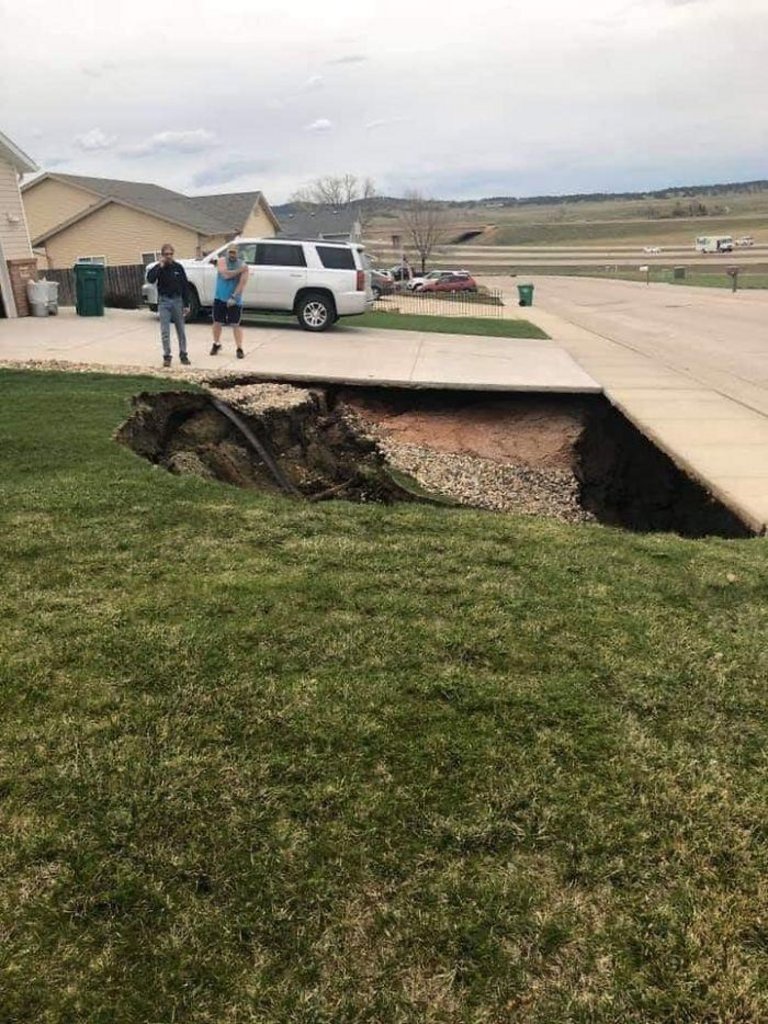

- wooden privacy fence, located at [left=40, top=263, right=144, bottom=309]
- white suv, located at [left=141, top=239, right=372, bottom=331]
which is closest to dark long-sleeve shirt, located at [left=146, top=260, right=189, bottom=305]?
white suv, located at [left=141, top=239, right=372, bottom=331]

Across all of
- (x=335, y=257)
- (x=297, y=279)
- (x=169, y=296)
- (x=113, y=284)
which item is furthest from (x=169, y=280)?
(x=113, y=284)

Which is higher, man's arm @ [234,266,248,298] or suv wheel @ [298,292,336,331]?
man's arm @ [234,266,248,298]

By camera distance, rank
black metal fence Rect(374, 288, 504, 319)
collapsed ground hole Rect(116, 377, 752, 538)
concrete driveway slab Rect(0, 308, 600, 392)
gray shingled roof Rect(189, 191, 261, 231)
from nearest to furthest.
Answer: collapsed ground hole Rect(116, 377, 752, 538) → concrete driveway slab Rect(0, 308, 600, 392) → black metal fence Rect(374, 288, 504, 319) → gray shingled roof Rect(189, 191, 261, 231)

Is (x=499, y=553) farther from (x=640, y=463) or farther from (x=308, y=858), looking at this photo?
(x=640, y=463)

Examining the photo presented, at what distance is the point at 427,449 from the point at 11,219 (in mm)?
13080

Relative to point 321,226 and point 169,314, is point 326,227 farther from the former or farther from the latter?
point 169,314

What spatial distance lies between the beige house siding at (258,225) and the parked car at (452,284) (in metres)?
9.59

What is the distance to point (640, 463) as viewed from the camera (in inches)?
374

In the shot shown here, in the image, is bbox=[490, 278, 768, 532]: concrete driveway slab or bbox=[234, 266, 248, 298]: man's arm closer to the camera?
bbox=[490, 278, 768, 532]: concrete driveway slab

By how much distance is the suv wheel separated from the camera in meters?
16.7

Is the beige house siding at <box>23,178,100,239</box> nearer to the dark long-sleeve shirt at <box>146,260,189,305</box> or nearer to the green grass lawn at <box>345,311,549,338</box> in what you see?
the green grass lawn at <box>345,311,549,338</box>

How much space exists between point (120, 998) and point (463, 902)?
104 centimetres

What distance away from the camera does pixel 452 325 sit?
20594mm

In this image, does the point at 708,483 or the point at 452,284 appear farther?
the point at 452,284
